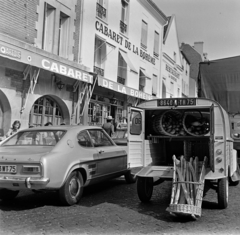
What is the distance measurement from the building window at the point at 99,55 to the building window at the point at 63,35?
2325mm

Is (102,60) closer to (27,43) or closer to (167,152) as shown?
(27,43)

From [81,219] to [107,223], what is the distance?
47cm

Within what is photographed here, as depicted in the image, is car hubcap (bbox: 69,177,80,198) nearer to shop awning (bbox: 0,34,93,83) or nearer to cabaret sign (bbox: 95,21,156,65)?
shop awning (bbox: 0,34,93,83)

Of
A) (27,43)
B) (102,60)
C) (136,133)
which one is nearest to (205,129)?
(136,133)

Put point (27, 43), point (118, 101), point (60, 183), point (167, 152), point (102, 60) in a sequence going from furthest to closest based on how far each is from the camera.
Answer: point (118, 101) → point (102, 60) → point (27, 43) → point (167, 152) → point (60, 183)

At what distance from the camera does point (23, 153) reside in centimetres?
563

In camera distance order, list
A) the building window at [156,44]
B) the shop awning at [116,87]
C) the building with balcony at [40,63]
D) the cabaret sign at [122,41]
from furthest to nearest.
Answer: the building window at [156,44], the cabaret sign at [122,41], the shop awning at [116,87], the building with balcony at [40,63]

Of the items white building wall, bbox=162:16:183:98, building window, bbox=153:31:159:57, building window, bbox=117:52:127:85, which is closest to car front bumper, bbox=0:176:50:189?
building window, bbox=117:52:127:85

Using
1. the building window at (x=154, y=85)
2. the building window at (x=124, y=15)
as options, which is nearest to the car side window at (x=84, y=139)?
the building window at (x=124, y=15)

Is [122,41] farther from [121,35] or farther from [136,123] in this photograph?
[136,123]

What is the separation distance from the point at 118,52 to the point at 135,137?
11724mm

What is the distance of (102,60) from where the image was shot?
16219mm

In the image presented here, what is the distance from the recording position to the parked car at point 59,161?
17.6ft

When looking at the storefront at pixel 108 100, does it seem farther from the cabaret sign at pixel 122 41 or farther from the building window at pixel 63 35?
the cabaret sign at pixel 122 41
